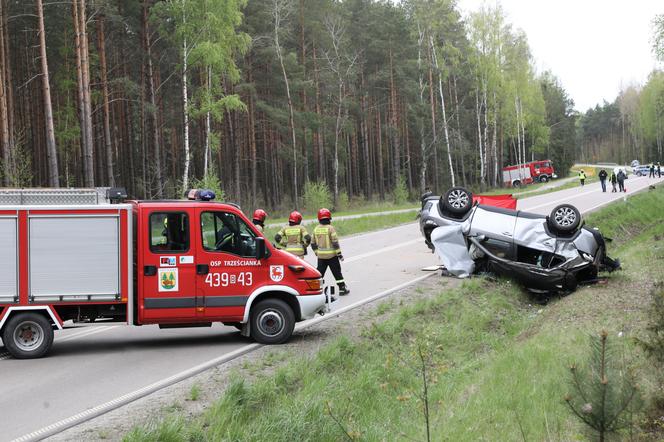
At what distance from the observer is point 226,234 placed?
10.2 metres

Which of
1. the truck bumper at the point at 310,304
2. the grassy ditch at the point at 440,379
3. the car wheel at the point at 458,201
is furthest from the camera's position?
the car wheel at the point at 458,201

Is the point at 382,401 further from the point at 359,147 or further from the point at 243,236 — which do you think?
the point at 359,147

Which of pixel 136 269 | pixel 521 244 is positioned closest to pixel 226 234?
pixel 136 269

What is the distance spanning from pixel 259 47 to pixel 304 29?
4627 millimetres

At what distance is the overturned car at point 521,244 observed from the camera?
48.9ft

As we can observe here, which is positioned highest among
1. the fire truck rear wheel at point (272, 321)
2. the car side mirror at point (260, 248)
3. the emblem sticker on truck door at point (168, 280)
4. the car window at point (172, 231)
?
the car window at point (172, 231)

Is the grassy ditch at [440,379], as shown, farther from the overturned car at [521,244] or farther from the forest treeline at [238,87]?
the forest treeline at [238,87]

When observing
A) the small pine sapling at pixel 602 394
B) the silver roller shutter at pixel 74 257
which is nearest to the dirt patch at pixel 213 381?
the silver roller shutter at pixel 74 257

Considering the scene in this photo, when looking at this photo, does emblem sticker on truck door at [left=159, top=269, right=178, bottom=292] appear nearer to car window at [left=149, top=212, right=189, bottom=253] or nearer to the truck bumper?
car window at [left=149, top=212, right=189, bottom=253]

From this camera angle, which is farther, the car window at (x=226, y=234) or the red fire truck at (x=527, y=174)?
the red fire truck at (x=527, y=174)

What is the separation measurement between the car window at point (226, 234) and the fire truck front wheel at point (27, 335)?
235cm

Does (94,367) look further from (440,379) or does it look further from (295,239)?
(295,239)

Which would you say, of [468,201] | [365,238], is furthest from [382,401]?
[365,238]

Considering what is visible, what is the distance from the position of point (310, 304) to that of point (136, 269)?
2.48m
